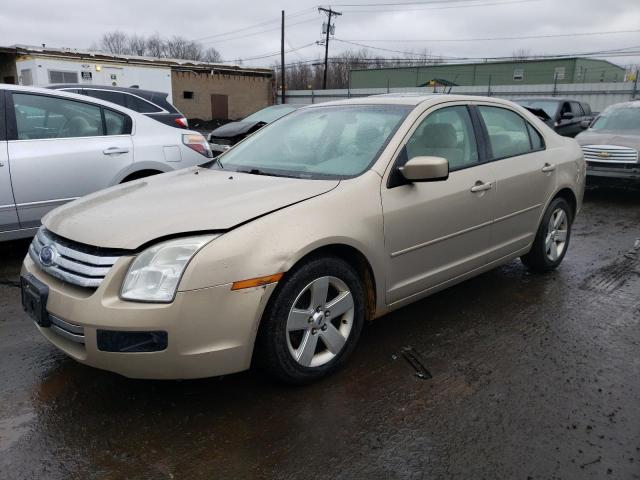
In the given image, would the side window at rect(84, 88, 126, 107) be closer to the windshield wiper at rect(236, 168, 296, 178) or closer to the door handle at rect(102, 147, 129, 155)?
the door handle at rect(102, 147, 129, 155)

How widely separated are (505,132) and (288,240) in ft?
8.12

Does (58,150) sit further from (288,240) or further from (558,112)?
(558,112)

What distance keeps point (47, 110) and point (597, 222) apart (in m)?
6.79

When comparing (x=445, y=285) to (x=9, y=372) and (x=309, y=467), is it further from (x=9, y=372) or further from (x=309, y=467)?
(x=9, y=372)

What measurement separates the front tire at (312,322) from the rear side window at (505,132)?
1.82m

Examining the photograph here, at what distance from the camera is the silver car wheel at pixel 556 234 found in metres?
4.76

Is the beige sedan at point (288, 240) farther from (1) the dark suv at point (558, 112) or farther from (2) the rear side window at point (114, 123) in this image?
(1) the dark suv at point (558, 112)

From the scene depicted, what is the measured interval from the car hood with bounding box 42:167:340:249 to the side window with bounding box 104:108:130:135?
2169 mm

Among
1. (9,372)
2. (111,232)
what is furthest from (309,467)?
(9,372)

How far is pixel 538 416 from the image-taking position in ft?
8.85

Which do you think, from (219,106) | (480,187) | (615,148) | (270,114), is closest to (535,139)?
(480,187)

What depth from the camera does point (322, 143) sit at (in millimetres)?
3637

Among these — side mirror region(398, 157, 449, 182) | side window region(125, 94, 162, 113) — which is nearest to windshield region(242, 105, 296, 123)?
side window region(125, 94, 162, 113)

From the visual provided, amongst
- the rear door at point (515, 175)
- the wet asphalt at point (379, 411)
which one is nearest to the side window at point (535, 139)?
the rear door at point (515, 175)
